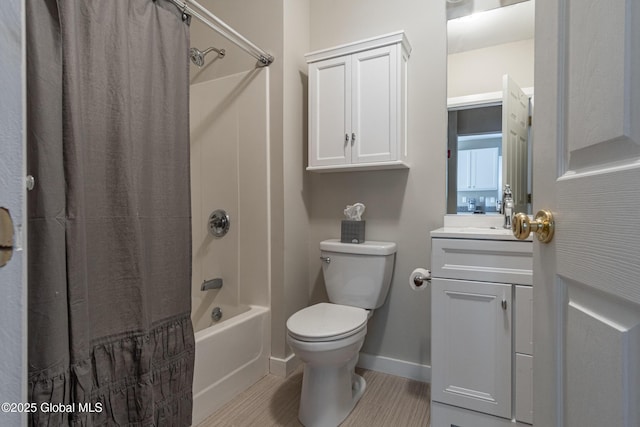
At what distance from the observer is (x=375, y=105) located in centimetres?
172

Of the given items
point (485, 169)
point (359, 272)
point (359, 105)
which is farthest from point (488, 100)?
point (359, 272)

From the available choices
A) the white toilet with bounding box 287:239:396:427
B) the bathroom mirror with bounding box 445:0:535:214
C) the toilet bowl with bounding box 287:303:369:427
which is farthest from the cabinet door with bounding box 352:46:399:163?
the toilet bowl with bounding box 287:303:369:427

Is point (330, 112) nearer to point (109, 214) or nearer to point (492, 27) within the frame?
point (492, 27)

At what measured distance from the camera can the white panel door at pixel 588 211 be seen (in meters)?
0.39

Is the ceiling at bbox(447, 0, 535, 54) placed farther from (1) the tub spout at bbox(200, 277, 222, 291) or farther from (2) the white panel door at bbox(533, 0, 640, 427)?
(1) the tub spout at bbox(200, 277, 222, 291)

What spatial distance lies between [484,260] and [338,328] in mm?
674

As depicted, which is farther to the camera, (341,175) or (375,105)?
(341,175)

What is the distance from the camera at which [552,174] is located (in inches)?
23.0

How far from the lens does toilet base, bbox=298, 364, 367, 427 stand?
1.39 metres

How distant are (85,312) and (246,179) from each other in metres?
1.16

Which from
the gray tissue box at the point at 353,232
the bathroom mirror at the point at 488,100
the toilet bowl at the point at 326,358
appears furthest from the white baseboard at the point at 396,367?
the bathroom mirror at the point at 488,100

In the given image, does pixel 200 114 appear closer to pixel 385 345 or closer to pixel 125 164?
pixel 125 164

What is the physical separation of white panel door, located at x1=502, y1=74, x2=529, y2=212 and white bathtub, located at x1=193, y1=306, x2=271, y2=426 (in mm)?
1519

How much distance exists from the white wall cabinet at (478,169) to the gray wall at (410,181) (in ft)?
0.32
